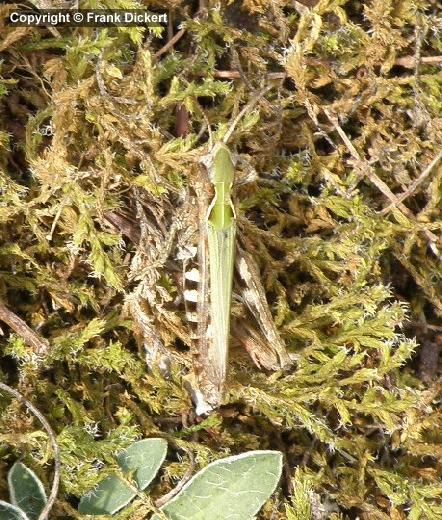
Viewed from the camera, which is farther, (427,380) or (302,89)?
(427,380)

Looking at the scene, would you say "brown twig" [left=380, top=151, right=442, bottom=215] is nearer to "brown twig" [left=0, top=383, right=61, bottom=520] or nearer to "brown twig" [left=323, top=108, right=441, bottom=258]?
"brown twig" [left=323, top=108, right=441, bottom=258]

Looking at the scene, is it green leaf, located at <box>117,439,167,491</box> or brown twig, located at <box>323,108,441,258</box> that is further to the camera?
brown twig, located at <box>323,108,441,258</box>

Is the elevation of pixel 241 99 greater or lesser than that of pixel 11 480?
greater

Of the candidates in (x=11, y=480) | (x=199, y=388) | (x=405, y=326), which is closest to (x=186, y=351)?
(x=199, y=388)

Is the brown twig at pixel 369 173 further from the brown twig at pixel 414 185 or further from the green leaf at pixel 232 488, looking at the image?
the green leaf at pixel 232 488

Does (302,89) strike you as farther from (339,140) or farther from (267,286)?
(267,286)

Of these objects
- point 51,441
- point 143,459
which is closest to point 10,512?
point 51,441
